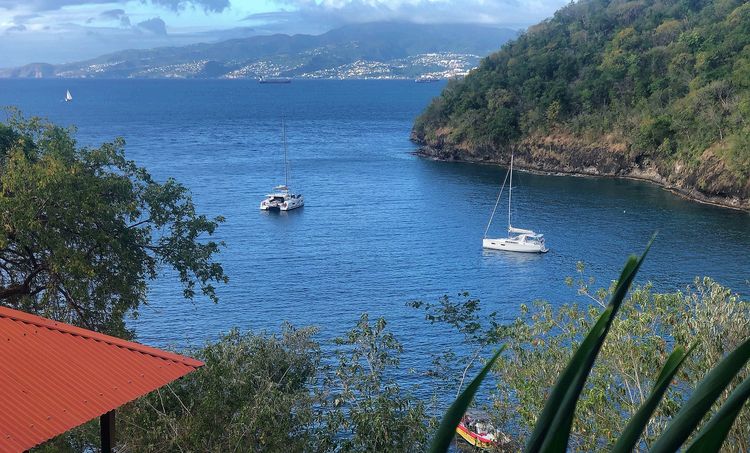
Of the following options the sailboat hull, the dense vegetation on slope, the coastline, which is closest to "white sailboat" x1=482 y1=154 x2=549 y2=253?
the sailboat hull

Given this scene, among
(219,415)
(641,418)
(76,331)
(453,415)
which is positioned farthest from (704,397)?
(219,415)

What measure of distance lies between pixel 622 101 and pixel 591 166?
28.7 ft

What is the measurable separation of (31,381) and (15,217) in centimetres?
906

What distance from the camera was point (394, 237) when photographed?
49.7 m

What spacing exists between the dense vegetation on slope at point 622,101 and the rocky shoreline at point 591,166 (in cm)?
14

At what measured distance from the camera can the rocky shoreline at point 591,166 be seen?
56.9 m

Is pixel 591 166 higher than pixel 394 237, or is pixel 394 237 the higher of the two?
pixel 591 166

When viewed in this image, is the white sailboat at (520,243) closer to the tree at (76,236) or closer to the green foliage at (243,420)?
the tree at (76,236)

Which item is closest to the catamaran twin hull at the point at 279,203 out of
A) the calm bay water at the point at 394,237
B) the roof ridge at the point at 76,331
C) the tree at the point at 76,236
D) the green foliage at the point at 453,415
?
the calm bay water at the point at 394,237

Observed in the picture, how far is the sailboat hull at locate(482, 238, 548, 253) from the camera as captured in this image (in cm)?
4562

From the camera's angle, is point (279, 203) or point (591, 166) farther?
point (591, 166)

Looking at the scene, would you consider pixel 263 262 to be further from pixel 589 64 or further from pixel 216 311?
pixel 589 64

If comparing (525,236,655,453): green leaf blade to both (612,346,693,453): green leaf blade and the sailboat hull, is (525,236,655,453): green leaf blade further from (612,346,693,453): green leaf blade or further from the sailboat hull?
the sailboat hull

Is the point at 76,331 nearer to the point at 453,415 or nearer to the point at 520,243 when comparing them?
the point at 453,415
